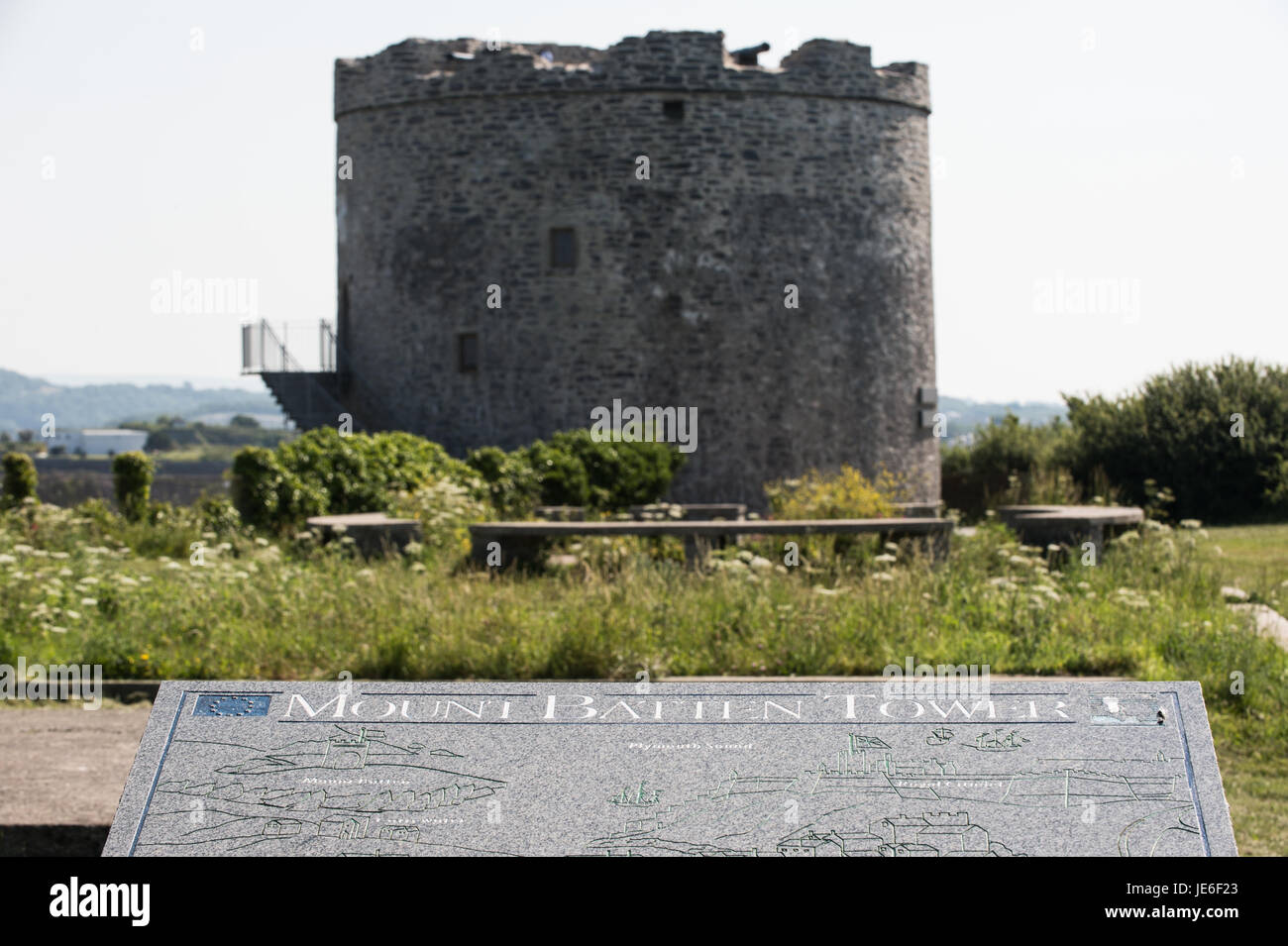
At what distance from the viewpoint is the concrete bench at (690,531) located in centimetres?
1191

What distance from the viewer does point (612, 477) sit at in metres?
18.8

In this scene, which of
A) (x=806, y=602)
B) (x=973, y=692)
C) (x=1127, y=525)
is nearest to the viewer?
(x=973, y=692)

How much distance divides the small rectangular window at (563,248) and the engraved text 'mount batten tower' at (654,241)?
4cm

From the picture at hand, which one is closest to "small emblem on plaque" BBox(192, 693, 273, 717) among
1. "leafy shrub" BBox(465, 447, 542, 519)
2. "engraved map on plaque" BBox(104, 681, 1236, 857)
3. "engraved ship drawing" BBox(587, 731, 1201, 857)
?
"engraved map on plaque" BBox(104, 681, 1236, 857)

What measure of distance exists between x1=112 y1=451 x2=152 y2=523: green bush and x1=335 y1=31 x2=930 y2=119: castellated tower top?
7737 mm

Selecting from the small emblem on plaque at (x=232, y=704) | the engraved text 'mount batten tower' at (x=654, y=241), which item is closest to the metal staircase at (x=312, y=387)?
the engraved text 'mount batten tower' at (x=654, y=241)

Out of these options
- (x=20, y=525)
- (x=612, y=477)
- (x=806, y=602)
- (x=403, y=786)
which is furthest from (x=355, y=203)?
(x=403, y=786)

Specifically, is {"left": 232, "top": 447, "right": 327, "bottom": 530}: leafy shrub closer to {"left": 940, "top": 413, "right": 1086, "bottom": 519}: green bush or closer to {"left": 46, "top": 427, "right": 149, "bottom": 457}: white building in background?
{"left": 940, "top": 413, "right": 1086, "bottom": 519}: green bush

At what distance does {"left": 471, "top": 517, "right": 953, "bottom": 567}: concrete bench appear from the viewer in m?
11.9

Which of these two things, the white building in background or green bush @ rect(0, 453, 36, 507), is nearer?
green bush @ rect(0, 453, 36, 507)

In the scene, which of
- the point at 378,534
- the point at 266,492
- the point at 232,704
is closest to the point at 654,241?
the point at 266,492

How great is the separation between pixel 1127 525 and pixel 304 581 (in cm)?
789

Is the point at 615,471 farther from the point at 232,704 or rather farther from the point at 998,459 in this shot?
the point at 232,704
